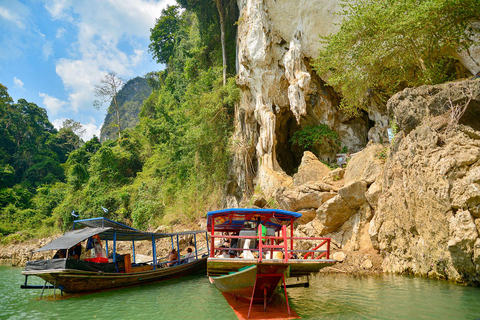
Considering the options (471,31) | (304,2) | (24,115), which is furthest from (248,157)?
(24,115)

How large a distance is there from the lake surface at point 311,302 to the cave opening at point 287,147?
11722 mm

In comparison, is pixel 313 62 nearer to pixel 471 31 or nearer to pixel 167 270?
pixel 471 31

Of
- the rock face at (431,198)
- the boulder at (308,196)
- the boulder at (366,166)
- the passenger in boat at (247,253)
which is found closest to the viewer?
the passenger in boat at (247,253)

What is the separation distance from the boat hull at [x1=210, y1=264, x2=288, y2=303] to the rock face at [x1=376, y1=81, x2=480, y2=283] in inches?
171

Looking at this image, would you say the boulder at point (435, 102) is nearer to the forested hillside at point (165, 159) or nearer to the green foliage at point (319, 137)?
the green foliage at point (319, 137)

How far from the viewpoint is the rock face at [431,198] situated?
696 cm

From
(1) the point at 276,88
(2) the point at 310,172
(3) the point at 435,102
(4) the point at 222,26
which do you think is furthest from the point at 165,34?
(3) the point at 435,102

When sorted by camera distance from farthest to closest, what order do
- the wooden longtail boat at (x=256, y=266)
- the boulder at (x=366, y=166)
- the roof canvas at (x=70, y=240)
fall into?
the boulder at (x=366, y=166)
the roof canvas at (x=70, y=240)
the wooden longtail boat at (x=256, y=266)

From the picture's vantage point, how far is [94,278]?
9.16 m

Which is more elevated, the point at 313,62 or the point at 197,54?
the point at 197,54

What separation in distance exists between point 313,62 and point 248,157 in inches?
273

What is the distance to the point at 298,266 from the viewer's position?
249 inches

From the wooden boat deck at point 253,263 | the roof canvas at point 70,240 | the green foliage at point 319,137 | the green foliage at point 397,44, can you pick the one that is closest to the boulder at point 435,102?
the green foliage at point 397,44

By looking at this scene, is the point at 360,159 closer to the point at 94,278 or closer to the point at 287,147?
the point at 287,147
